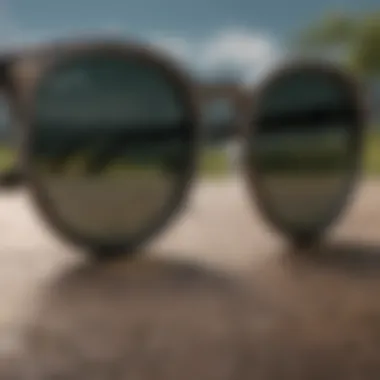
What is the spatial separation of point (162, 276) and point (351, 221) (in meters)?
0.14

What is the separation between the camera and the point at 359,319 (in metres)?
0.32

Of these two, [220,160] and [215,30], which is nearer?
[215,30]

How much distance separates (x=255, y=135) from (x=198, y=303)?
0.42 feet

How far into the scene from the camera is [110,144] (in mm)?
385

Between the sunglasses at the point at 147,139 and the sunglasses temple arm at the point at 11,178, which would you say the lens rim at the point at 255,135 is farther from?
the sunglasses temple arm at the point at 11,178

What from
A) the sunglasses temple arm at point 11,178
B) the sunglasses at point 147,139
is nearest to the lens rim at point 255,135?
the sunglasses at point 147,139

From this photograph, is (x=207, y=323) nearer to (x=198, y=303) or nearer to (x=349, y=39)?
(x=198, y=303)

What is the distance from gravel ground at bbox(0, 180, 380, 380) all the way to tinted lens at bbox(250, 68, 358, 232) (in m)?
0.02

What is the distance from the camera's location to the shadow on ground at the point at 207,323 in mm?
275

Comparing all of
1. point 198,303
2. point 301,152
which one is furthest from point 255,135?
point 198,303

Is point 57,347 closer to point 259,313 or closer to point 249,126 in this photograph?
point 259,313

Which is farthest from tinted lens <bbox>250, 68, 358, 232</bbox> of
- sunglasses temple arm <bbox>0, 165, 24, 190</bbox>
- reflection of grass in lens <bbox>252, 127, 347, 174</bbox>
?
sunglasses temple arm <bbox>0, 165, 24, 190</bbox>

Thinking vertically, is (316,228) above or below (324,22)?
below

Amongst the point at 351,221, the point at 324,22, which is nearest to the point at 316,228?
the point at 351,221
